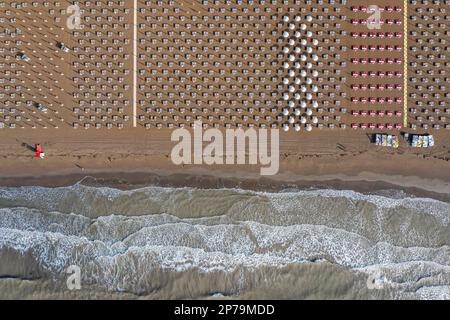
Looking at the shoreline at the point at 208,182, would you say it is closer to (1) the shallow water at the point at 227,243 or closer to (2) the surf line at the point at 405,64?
(1) the shallow water at the point at 227,243

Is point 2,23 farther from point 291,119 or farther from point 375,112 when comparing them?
point 375,112

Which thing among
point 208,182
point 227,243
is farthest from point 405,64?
point 227,243

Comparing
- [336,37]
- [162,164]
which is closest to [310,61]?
[336,37]

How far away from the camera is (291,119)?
1128cm

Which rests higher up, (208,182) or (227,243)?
(208,182)

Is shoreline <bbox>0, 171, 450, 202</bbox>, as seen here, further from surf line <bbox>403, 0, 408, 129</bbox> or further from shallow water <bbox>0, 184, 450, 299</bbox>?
surf line <bbox>403, 0, 408, 129</bbox>

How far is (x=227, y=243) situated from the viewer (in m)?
11.6

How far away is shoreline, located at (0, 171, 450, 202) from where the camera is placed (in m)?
11.4

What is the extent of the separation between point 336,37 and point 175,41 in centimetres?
564

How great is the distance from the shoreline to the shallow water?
0.19 m

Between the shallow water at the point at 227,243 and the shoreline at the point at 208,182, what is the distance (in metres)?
0.19

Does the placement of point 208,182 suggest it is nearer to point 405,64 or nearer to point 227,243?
point 227,243

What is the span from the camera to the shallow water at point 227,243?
11.4 metres

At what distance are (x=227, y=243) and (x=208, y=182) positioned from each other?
90.1 inches
